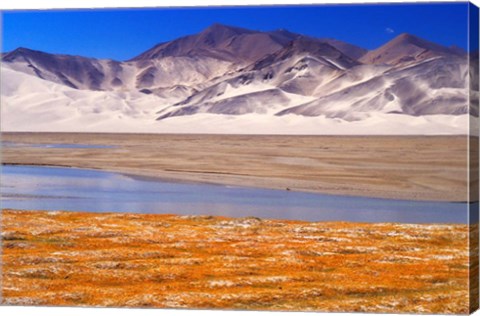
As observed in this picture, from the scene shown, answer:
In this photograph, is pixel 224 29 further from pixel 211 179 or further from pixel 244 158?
pixel 211 179

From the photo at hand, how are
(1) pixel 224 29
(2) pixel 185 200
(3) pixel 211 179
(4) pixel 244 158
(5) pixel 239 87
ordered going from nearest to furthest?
(4) pixel 244 158
(1) pixel 224 29
(2) pixel 185 200
(3) pixel 211 179
(5) pixel 239 87

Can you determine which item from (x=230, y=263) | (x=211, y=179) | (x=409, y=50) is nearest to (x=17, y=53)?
(x=211, y=179)

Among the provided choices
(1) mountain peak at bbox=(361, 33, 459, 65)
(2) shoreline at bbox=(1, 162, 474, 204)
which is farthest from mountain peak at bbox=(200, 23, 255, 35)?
(2) shoreline at bbox=(1, 162, 474, 204)

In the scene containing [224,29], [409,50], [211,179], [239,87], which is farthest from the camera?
[239,87]

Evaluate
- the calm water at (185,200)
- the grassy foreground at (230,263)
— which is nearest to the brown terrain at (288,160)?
the calm water at (185,200)

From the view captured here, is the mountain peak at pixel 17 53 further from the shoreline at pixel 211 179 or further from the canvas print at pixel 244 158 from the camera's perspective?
the shoreline at pixel 211 179

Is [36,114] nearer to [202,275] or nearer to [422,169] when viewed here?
[202,275]

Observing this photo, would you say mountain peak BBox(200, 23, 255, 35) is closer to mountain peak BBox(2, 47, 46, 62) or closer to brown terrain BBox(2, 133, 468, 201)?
brown terrain BBox(2, 133, 468, 201)

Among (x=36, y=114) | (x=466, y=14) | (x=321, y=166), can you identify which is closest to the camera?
(x=466, y=14)

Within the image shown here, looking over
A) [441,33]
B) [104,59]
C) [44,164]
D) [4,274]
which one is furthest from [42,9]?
[441,33]
